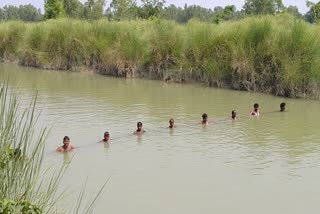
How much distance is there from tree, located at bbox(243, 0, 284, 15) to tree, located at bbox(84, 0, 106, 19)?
12.3 metres

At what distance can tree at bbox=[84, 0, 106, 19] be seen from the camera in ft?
140

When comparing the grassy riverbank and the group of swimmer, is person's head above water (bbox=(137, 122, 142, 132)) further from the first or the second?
the grassy riverbank

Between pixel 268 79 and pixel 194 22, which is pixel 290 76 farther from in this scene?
pixel 194 22

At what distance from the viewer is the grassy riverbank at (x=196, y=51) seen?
635 inches

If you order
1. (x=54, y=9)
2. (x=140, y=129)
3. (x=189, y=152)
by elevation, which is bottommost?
(x=189, y=152)

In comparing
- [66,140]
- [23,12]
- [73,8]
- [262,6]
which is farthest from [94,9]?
[23,12]

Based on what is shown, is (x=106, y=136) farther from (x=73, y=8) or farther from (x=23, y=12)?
(x=23, y=12)

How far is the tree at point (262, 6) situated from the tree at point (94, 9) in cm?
1232

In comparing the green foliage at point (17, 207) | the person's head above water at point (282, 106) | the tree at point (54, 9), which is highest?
the tree at point (54, 9)

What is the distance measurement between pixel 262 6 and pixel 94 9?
562 inches

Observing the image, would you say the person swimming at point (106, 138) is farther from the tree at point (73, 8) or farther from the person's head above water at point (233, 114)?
the tree at point (73, 8)

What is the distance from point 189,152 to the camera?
9.55m

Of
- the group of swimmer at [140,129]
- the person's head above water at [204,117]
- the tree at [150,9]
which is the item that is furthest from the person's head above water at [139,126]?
the tree at [150,9]

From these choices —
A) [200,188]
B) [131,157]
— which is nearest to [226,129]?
[131,157]
